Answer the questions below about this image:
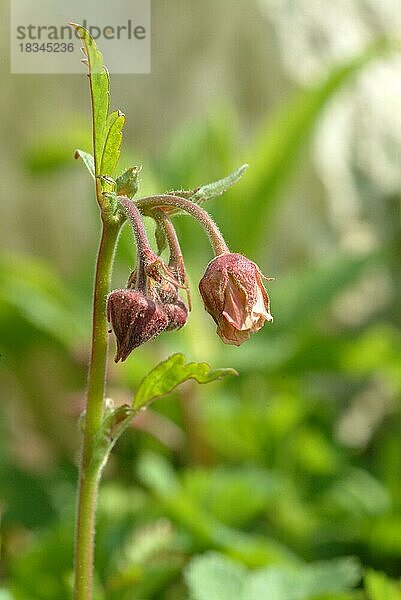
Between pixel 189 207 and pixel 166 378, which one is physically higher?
pixel 189 207

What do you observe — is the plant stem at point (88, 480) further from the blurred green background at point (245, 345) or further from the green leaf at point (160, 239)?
the blurred green background at point (245, 345)

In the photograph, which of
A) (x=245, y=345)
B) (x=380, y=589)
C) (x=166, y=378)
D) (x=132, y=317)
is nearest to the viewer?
(x=132, y=317)

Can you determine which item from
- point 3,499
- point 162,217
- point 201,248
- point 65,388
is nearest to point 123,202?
point 162,217

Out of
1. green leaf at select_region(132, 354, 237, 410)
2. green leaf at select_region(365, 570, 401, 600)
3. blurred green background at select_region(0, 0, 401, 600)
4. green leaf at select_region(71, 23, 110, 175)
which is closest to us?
green leaf at select_region(71, 23, 110, 175)

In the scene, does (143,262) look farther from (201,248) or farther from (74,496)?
(201,248)

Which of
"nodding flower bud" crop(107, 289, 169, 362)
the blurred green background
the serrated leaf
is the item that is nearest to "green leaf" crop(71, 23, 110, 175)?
the serrated leaf

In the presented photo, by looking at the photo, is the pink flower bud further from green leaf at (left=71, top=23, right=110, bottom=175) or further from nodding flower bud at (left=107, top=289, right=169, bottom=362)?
green leaf at (left=71, top=23, right=110, bottom=175)

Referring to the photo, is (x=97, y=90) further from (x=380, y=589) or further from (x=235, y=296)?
(x=380, y=589)

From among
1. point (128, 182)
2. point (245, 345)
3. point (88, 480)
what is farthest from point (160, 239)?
point (245, 345)
